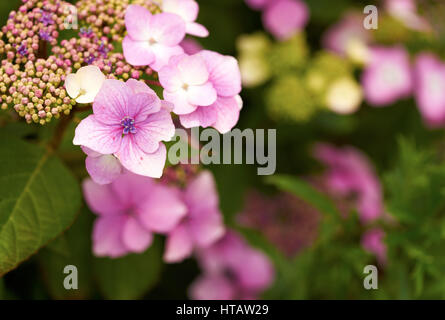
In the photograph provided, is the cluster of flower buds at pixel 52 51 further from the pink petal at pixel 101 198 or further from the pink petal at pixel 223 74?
the pink petal at pixel 101 198

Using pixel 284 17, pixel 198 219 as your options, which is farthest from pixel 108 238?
pixel 284 17

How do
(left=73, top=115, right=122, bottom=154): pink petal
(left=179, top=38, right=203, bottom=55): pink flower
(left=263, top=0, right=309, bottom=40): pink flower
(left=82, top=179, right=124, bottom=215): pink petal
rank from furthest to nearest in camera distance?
(left=263, top=0, right=309, bottom=40): pink flower < (left=179, top=38, right=203, bottom=55): pink flower < (left=82, top=179, right=124, bottom=215): pink petal < (left=73, top=115, right=122, bottom=154): pink petal

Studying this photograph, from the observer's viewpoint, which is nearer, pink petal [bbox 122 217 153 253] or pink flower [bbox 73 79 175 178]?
pink flower [bbox 73 79 175 178]

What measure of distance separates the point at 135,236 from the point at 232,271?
43 cm

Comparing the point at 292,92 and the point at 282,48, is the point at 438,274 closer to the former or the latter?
the point at 292,92

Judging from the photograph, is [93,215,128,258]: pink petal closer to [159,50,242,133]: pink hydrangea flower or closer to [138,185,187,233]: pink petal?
[138,185,187,233]: pink petal

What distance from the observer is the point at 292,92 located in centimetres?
119

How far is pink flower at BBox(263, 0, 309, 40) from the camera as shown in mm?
1267

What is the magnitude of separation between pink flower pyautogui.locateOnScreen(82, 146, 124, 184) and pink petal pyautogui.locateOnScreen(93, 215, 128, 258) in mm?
282

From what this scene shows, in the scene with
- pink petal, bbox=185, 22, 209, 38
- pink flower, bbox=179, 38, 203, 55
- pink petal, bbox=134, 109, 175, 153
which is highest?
pink flower, bbox=179, 38, 203, 55

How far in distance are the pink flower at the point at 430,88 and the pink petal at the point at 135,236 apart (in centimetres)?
81

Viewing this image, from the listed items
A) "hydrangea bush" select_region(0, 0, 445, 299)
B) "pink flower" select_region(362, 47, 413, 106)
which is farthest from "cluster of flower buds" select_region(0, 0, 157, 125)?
"pink flower" select_region(362, 47, 413, 106)

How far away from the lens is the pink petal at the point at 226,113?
67cm

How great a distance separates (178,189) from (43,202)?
0.93ft
